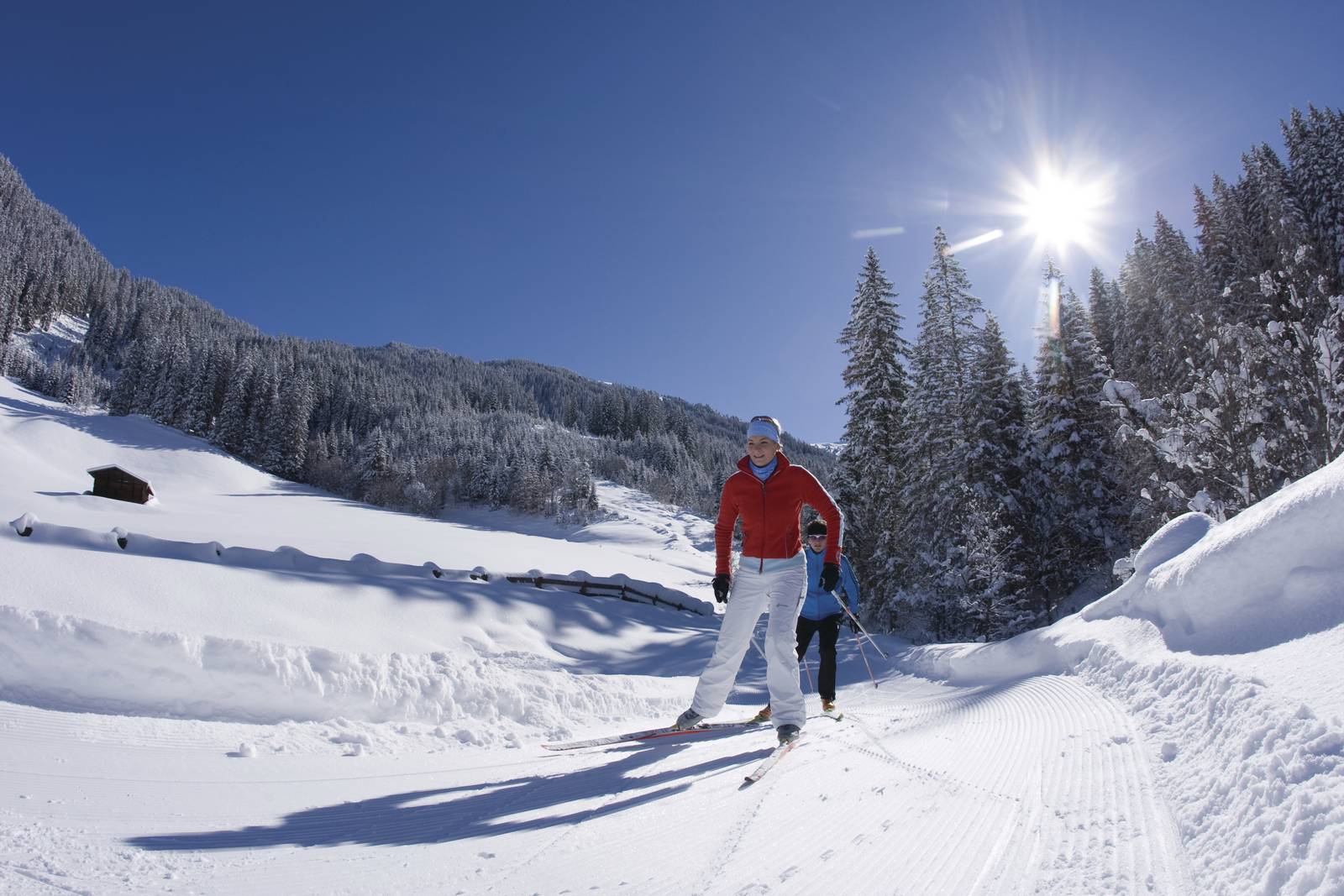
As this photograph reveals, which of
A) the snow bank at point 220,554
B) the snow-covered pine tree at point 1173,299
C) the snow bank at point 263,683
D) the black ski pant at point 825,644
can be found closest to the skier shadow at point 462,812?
the snow bank at point 263,683

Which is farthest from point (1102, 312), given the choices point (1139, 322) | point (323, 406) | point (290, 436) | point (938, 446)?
point (323, 406)

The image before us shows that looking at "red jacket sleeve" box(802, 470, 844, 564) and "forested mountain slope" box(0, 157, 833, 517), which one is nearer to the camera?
"red jacket sleeve" box(802, 470, 844, 564)

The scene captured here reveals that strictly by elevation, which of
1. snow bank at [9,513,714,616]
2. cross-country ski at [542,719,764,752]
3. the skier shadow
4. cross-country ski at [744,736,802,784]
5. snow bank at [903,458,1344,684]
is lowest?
cross-country ski at [542,719,764,752]

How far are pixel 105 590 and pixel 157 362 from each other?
327 ft

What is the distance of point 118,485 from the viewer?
35.3m

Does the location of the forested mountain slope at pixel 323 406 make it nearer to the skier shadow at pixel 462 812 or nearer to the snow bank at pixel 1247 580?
the snow bank at pixel 1247 580

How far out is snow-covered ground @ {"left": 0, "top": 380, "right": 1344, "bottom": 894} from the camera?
201 cm

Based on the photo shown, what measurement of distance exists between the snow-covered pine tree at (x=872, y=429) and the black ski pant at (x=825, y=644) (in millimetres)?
14746

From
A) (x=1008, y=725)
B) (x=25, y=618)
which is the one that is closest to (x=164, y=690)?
(x=25, y=618)

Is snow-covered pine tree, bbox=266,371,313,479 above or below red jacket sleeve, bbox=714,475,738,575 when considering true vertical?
above

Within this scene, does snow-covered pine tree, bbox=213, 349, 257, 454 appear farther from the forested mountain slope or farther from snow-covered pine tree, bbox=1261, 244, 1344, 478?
snow-covered pine tree, bbox=1261, 244, 1344, 478

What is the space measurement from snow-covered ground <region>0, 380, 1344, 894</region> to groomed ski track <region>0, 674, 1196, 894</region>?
0.02m

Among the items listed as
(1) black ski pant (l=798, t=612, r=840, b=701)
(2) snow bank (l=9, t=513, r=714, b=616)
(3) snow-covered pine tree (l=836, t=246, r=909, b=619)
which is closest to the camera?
(2) snow bank (l=9, t=513, r=714, b=616)

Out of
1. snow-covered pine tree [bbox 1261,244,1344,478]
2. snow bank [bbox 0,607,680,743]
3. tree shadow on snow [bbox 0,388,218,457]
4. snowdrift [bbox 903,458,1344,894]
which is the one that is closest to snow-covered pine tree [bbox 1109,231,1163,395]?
snow-covered pine tree [bbox 1261,244,1344,478]
